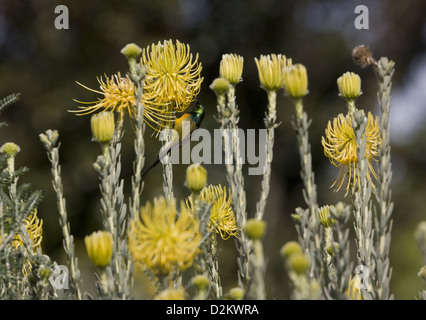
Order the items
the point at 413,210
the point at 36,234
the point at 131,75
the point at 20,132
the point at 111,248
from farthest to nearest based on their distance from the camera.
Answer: the point at 413,210 → the point at 20,132 → the point at 36,234 → the point at 131,75 → the point at 111,248

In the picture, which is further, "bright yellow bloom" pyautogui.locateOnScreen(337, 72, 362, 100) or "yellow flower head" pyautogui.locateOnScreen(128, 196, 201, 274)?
"bright yellow bloom" pyautogui.locateOnScreen(337, 72, 362, 100)

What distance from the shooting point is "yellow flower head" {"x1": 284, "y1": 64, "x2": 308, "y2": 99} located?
1.12 metres

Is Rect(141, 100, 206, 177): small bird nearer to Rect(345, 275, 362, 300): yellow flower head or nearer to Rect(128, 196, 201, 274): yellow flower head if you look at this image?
Rect(128, 196, 201, 274): yellow flower head

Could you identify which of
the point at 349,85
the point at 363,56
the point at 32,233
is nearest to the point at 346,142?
the point at 349,85

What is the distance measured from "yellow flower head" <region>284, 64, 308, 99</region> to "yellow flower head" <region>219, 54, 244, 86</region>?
0.86 ft

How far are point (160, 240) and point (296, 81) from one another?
1.43ft

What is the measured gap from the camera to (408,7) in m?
11.5

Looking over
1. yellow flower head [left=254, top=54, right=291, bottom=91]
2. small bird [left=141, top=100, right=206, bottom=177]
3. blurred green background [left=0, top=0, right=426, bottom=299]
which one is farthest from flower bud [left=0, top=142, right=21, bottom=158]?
blurred green background [left=0, top=0, right=426, bottom=299]

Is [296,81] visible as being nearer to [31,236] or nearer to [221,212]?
[221,212]

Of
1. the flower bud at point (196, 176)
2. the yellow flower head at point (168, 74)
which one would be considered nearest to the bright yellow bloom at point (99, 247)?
the flower bud at point (196, 176)

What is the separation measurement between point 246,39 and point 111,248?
1041cm

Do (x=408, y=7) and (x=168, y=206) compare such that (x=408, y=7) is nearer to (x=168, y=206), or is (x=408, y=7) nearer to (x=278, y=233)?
(x=278, y=233)

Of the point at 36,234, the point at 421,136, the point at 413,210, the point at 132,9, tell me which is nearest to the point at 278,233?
the point at 413,210
